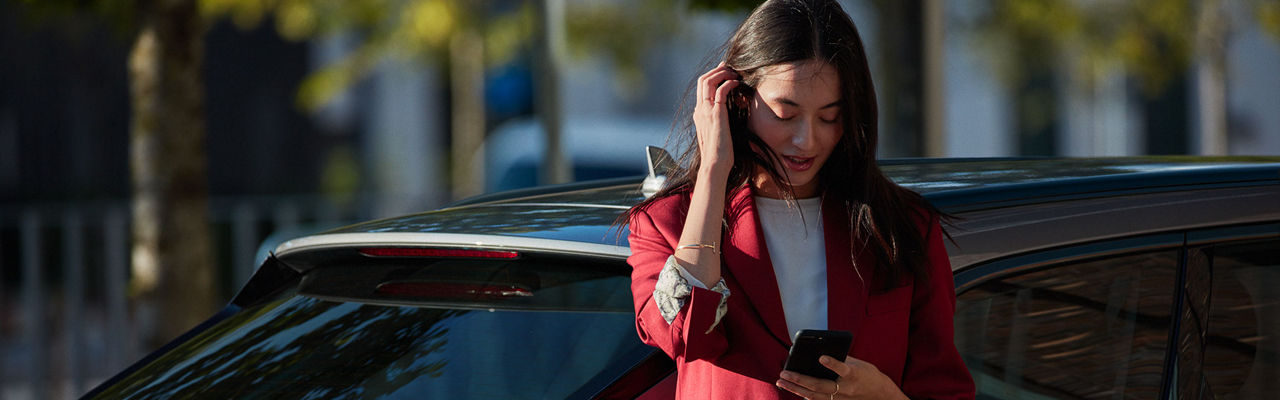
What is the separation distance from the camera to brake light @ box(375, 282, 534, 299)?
86.5 inches

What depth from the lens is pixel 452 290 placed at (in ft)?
7.42

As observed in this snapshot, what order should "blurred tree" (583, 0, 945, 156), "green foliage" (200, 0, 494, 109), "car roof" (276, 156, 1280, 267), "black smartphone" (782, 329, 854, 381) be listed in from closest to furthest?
"black smartphone" (782, 329, 854, 381)
"car roof" (276, 156, 1280, 267)
"blurred tree" (583, 0, 945, 156)
"green foliage" (200, 0, 494, 109)

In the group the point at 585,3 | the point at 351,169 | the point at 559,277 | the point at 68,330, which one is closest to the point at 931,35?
the point at 559,277

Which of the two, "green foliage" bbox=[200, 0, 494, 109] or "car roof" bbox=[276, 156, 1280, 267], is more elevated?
"green foliage" bbox=[200, 0, 494, 109]

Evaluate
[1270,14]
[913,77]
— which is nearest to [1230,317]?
[913,77]

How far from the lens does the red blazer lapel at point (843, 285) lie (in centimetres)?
188

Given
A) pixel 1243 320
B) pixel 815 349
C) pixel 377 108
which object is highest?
pixel 377 108

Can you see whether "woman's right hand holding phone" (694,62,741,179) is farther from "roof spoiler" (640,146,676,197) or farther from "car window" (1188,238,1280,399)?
"car window" (1188,238,1280,399)

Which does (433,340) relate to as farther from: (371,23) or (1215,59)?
(1215,59)

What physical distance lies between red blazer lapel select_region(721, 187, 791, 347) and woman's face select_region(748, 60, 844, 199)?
0.09 metres

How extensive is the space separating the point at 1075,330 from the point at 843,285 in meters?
0.73

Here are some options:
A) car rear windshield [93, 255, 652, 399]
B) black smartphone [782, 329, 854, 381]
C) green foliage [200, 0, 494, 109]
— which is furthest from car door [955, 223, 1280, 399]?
green foliage [200, 0, 494, 109]

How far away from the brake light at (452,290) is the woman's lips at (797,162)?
0.53 meters

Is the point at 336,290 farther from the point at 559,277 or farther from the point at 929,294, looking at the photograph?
the point at 929,294
